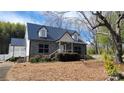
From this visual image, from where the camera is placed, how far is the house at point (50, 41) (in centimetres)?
590

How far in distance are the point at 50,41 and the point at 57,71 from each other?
2.30 feet

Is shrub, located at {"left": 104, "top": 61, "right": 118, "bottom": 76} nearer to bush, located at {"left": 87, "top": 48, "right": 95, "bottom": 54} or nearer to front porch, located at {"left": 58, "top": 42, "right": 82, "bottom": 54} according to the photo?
bush, located at {"left": 87, "top": 48, "right": 95, "bottom": 54}

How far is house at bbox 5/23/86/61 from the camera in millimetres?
5793

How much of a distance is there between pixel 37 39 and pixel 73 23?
820 millimetres

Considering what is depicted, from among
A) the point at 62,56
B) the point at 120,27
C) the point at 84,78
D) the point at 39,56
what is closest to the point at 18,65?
the point at 39,56

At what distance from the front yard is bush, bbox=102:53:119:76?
0.35 feet

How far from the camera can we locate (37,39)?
19.8ft

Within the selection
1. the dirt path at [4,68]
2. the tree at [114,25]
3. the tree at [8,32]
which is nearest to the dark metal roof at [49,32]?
the tree at [8,32]

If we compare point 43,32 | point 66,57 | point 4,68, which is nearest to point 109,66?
point 66,57

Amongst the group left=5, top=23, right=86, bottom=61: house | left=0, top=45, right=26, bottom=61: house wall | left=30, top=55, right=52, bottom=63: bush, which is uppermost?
left=5, top=23, right=86, bottom=61: house

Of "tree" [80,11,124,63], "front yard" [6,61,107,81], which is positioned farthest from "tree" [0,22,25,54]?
"tree" [80,11,124,63]

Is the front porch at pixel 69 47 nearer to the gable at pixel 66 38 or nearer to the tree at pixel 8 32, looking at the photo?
the gable at pixel 66 38

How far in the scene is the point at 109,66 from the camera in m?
5.67
